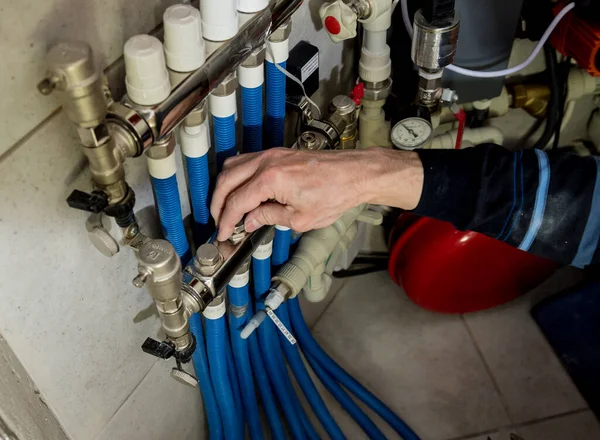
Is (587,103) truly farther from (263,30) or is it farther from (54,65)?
(54,65)

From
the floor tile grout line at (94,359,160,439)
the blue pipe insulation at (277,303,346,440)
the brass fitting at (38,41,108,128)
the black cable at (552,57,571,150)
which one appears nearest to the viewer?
the brass fitting at (38,41,108,128)

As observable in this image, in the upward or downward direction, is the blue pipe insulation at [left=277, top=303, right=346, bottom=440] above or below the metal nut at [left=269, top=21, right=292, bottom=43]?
below

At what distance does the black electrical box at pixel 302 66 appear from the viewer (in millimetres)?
780

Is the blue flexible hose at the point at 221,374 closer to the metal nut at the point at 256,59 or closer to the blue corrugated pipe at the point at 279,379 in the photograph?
the blue corrugated pipe at the point at 279,379

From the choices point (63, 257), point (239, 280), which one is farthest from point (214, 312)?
point (63, 257)

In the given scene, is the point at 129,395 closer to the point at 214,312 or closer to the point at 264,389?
the point at 214,312

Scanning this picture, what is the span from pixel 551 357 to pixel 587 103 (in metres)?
0.50

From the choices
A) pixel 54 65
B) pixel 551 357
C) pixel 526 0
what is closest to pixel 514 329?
pixel 551 357

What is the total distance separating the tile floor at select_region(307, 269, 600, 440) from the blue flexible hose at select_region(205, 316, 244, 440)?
28cm

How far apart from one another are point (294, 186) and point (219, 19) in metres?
0.18

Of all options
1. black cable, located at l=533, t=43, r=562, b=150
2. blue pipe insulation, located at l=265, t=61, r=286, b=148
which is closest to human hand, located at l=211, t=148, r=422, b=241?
blue pipe insulation, located at l=265, t=61, r=286, b=148

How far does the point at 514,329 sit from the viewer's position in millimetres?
1216

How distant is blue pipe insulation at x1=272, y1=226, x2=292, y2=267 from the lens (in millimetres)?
853

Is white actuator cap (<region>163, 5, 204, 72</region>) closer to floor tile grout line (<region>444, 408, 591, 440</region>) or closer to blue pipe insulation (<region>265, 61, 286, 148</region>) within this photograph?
blue pipe insulation (<region>265, 61, 286, 148</region>)
